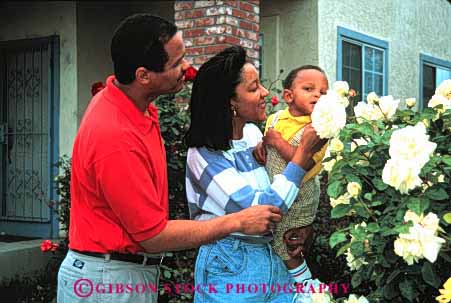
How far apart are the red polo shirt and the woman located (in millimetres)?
186

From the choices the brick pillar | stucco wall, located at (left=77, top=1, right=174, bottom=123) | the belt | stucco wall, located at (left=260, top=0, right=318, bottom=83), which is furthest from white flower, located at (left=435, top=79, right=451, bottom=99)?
stucco wall, located at (left=77, top=1, right=174, bottom=123)

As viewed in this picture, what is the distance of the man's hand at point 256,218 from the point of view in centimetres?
234

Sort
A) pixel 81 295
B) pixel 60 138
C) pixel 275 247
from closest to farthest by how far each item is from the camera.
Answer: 1. pixel 81 295
2. pixel 275 247
3. pixel 60 138

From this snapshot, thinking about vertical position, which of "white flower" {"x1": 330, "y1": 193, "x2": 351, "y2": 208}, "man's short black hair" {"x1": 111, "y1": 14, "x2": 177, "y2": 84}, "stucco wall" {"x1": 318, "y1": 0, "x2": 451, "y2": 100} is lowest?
"white flower" {"x1": 330, "y1": 193, "x2": 351, "y2": 208}

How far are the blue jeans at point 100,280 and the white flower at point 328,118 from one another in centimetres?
83

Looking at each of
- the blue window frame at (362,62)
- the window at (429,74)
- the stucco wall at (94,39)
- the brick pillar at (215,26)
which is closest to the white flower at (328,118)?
the brick pillar at (215,26)

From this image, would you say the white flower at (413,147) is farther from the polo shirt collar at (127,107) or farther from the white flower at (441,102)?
the polo shirt collar at (127,107)

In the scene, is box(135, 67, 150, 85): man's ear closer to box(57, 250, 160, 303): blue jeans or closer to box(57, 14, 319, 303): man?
box(57, 14, 319, 303): man

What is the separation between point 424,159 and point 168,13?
6.52m

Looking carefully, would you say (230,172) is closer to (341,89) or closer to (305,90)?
(341,89)

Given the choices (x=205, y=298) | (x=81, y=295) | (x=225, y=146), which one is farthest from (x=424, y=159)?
(x=81, y=295)

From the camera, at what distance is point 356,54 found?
8953 mm

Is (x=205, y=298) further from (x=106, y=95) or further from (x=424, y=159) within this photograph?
(x=424, y=159)

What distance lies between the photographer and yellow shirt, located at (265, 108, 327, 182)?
2.90 m
